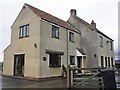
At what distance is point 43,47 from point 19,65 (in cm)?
407

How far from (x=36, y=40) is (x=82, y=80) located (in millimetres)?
7990

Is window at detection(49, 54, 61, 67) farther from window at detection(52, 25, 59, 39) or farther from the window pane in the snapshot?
the window pane

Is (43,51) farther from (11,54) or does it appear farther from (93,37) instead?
(93,37)

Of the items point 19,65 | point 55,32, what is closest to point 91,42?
point 55,32

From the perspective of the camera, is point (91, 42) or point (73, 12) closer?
point (91, 42)

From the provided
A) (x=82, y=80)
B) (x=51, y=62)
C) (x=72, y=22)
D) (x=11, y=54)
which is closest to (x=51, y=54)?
(x=51, y=62)

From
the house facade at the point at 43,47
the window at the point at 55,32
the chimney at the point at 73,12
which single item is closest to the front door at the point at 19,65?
the house facade at the point at 43,47

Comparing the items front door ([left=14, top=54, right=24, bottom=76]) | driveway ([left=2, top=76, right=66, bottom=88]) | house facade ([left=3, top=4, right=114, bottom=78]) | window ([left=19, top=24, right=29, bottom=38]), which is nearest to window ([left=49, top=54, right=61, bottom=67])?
house facade ([left=3, top=4, right=114, bottom=78])

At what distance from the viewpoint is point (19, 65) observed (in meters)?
18.9

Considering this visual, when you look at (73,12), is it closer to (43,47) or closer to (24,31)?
(24,31)

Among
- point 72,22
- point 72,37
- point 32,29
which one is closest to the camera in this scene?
point 32,29

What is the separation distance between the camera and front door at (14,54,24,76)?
18.6 metres

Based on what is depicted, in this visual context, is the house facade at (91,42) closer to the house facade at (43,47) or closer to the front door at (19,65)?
the house facade at (43,47)

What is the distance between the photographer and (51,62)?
18156mm
